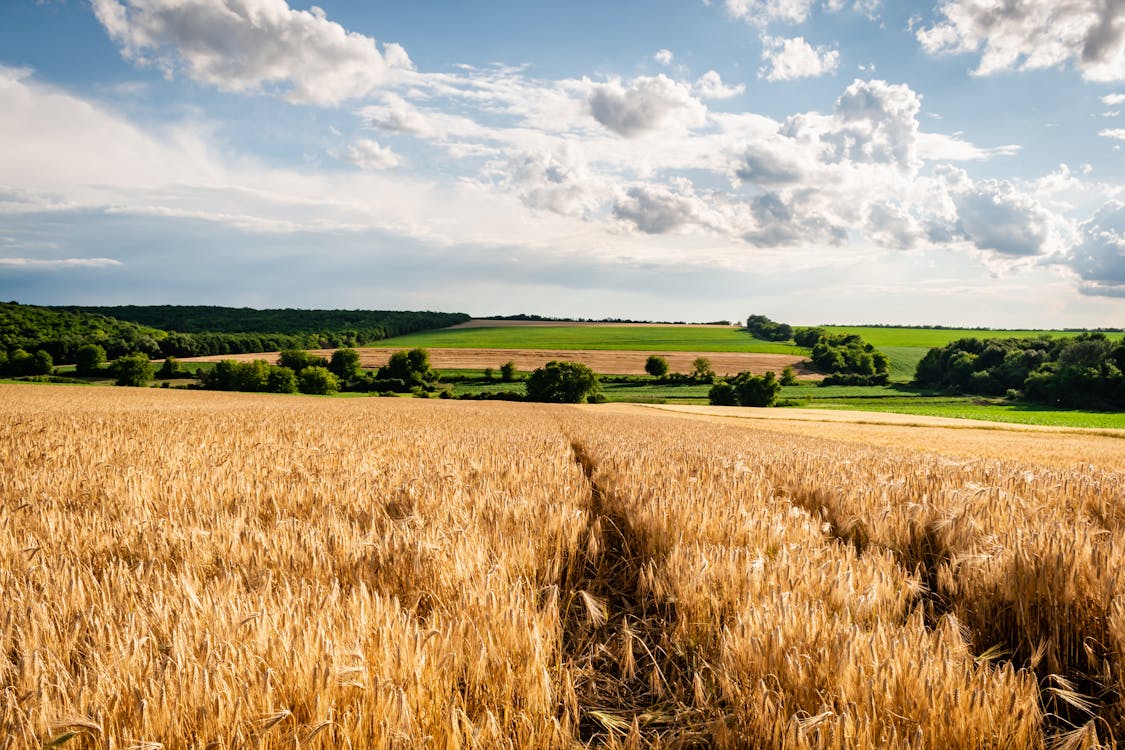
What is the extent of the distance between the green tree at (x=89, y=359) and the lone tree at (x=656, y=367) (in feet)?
295

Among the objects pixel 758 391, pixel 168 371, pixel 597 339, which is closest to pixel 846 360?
pixel 758 391

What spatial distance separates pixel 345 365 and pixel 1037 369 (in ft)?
376

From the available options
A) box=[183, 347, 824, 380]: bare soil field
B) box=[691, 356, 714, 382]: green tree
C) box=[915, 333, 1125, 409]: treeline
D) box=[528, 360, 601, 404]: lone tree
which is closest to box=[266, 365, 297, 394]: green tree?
box=[183, 347, 824, 380]: bare soil field

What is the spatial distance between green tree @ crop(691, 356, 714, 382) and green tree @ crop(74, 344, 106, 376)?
97600 millimetres

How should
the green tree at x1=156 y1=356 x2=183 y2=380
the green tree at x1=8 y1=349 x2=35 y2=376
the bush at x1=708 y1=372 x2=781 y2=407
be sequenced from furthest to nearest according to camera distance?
the green tree at x1=156 y1=356 x2=183 y2=380 < the bush at x1=708 y1=372 x2=781 y2=407 < the green tree at x1=8 y1=349 x2=35 y2=376

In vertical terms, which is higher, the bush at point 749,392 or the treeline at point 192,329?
the treeline at point 192,329

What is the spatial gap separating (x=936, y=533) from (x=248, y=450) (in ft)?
24.2

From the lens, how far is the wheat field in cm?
159

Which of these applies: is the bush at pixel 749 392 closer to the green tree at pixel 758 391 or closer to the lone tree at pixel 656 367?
the green tree at pixel 758 391

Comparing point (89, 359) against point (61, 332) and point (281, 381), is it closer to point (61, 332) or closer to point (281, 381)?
point (281, 381)

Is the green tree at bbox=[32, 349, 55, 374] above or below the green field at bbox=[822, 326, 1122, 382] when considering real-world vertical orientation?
below

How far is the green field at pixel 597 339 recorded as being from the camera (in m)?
133

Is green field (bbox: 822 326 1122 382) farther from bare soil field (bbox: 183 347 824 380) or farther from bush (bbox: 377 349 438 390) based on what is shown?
bush (bbox: 377 349 438 390)

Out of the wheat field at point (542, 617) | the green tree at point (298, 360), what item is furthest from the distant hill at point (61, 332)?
the wheat field at point (542, 617)
